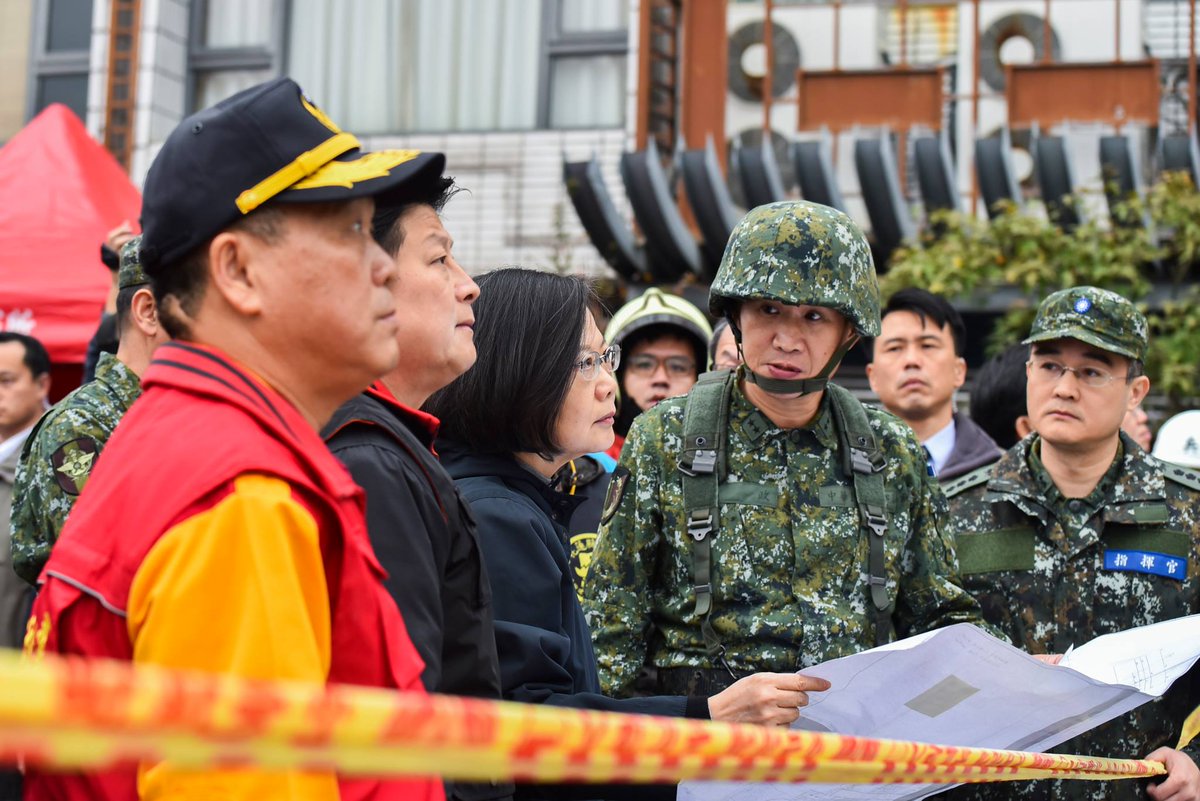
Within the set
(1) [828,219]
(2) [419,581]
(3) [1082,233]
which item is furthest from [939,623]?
(3) [1082,233]

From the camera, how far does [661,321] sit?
5715mm

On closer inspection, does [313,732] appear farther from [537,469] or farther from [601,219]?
[601,219]

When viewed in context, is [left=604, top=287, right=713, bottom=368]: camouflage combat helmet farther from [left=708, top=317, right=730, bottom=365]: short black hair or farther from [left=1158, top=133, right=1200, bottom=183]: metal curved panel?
[left=1158, top=133, right=1200, bottom=183]: metal curved panel

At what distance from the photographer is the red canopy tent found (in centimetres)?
808

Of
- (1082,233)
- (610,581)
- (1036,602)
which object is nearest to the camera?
(610,581)

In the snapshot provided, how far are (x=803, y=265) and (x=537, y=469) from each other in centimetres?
91

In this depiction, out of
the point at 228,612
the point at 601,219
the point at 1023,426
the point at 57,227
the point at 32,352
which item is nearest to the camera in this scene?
the point at 228,612

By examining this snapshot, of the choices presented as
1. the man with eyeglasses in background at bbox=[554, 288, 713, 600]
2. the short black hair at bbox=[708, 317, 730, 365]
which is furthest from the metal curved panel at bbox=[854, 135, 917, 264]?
the short black hair at bbox=[708, 317, 730, 365]

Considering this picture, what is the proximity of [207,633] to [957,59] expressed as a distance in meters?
13.1

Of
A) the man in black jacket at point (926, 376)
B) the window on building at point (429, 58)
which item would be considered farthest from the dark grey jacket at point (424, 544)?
the window on building at point (429, 58)

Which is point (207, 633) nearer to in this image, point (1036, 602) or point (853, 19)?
point (1036, 602)

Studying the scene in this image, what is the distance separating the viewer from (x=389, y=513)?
81.5 inches

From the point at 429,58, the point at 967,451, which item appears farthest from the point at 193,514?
the point at 429,58

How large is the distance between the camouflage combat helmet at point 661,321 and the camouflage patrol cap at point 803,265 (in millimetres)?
1918
